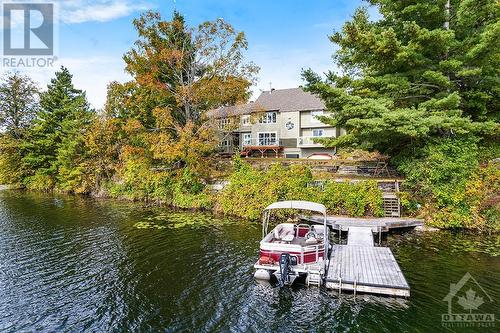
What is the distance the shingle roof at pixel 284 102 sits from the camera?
46594mm

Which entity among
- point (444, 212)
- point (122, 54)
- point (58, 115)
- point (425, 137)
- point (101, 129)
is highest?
point (122, 54)

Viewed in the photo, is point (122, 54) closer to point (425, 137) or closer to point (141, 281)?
point (141, 281)

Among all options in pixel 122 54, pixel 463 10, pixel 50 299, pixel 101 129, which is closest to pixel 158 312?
pixel 50 299

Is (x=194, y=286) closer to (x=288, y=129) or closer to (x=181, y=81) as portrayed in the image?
(x=181, y=81)

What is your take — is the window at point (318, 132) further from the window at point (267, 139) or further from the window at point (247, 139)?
the window at point (247, 139)

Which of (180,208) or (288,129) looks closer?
(180,208)

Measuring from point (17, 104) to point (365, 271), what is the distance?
5554cm

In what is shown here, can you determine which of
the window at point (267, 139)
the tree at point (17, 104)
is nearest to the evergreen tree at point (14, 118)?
the tree at point (17, 104)

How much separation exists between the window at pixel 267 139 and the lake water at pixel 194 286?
29.4 metres

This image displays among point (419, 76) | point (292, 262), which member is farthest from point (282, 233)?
point (419, 76)

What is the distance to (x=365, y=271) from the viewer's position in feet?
40.7

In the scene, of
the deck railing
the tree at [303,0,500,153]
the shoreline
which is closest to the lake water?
the shoreline

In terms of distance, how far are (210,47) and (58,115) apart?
103ft

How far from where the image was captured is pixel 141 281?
42.1 feet
